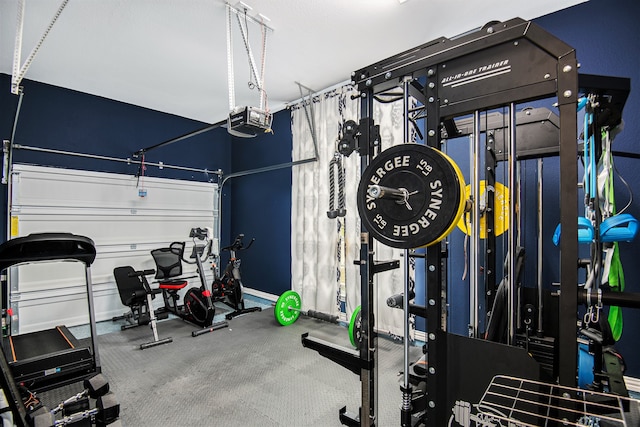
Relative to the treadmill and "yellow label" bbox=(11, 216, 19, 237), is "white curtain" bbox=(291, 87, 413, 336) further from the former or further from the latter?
"yellow label" bbox=(11, 216, 19, 237)

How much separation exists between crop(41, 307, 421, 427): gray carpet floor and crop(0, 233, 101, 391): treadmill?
0.29m

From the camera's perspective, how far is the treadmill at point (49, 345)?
186 cm

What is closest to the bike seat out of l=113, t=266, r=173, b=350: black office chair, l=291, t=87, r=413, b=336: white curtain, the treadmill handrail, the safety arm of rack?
l=113, t=266, r=173, b=350: black office chair

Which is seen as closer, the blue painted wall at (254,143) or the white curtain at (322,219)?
the blue painted wall at (254,143)

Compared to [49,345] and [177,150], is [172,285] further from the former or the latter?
[177,150]

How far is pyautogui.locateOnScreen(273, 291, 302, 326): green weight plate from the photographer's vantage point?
3885 mm

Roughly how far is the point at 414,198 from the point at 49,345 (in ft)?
10.8

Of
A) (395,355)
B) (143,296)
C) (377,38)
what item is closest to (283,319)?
(395,355)

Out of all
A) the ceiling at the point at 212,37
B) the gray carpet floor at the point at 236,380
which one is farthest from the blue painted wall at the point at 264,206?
the gray carpet floor at the point at 236,380

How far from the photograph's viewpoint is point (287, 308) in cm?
397

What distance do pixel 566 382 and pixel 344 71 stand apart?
3392mm

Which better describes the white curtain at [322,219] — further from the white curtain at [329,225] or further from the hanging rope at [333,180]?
the hanging rope at [333,180]

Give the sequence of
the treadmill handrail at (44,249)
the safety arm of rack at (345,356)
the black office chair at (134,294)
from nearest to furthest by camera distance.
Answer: the safety arm of rack at (345,356) < the treadmill handrail at (44,249) < the black office chair at (134,294)

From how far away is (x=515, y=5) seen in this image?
2.46 metres
